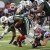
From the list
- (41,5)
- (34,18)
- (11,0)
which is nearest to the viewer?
(41,5)

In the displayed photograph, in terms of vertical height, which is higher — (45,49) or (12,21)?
(12,21)

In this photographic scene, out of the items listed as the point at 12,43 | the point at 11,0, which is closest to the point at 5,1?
the point at 11,0

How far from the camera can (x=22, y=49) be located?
8.41 m

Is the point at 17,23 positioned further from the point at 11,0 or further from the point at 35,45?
the point at 11,0

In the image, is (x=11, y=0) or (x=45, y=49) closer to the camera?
(x=45, y=49)

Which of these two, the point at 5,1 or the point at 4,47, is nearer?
the point at 4,47

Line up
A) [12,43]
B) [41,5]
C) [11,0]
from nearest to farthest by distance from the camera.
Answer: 1. [41,5]
2. [12,43]
3. [11,0]

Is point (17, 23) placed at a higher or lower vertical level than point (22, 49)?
higher

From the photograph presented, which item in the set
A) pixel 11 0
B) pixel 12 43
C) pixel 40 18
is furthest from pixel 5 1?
pixel 12 43

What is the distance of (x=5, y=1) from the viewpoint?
78.1 ft

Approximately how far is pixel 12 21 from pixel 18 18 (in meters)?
0.18

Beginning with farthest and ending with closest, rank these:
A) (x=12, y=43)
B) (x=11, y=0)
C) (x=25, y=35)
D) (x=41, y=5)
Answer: (x=11, y=0)
(x=12, y=43)
(x=25, y=35)
(x=41, y=5)

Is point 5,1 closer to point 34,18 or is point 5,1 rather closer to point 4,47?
point 34,18

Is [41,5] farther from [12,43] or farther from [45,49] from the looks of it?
[12,43]
